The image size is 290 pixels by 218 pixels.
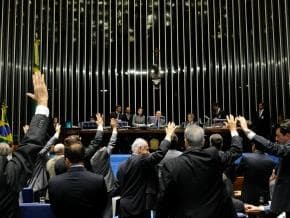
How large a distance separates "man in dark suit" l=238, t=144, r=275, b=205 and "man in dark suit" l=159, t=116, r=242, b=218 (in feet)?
7.06

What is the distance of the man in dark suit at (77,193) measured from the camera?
2.92 metres

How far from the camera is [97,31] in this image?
14.6m

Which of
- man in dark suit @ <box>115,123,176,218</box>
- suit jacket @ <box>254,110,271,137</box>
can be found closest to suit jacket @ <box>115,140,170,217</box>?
man in dark suit @ <box>115,123,176,218</box>

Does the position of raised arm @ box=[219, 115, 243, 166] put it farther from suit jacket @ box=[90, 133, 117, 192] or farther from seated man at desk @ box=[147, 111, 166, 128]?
seated man at desk @ box=[147, 111, 166, 128]

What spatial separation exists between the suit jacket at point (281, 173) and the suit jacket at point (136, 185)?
4.07ft

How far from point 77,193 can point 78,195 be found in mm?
16

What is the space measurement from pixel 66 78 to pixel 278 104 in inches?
274

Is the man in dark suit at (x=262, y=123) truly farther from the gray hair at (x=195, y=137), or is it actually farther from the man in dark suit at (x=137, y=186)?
the gray hair at (x=195, y=137)

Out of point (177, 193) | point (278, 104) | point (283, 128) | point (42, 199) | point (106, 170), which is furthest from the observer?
point (278, 104)

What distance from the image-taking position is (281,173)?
12.4 feet

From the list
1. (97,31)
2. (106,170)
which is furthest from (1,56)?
(106,170)

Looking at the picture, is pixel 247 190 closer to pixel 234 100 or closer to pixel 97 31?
pixel 234 100

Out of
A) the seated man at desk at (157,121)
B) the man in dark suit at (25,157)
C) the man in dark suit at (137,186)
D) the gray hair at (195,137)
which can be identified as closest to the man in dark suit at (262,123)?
the seated man at desk at (157,121)

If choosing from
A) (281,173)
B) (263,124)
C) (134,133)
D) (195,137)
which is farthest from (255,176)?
(263,124)
